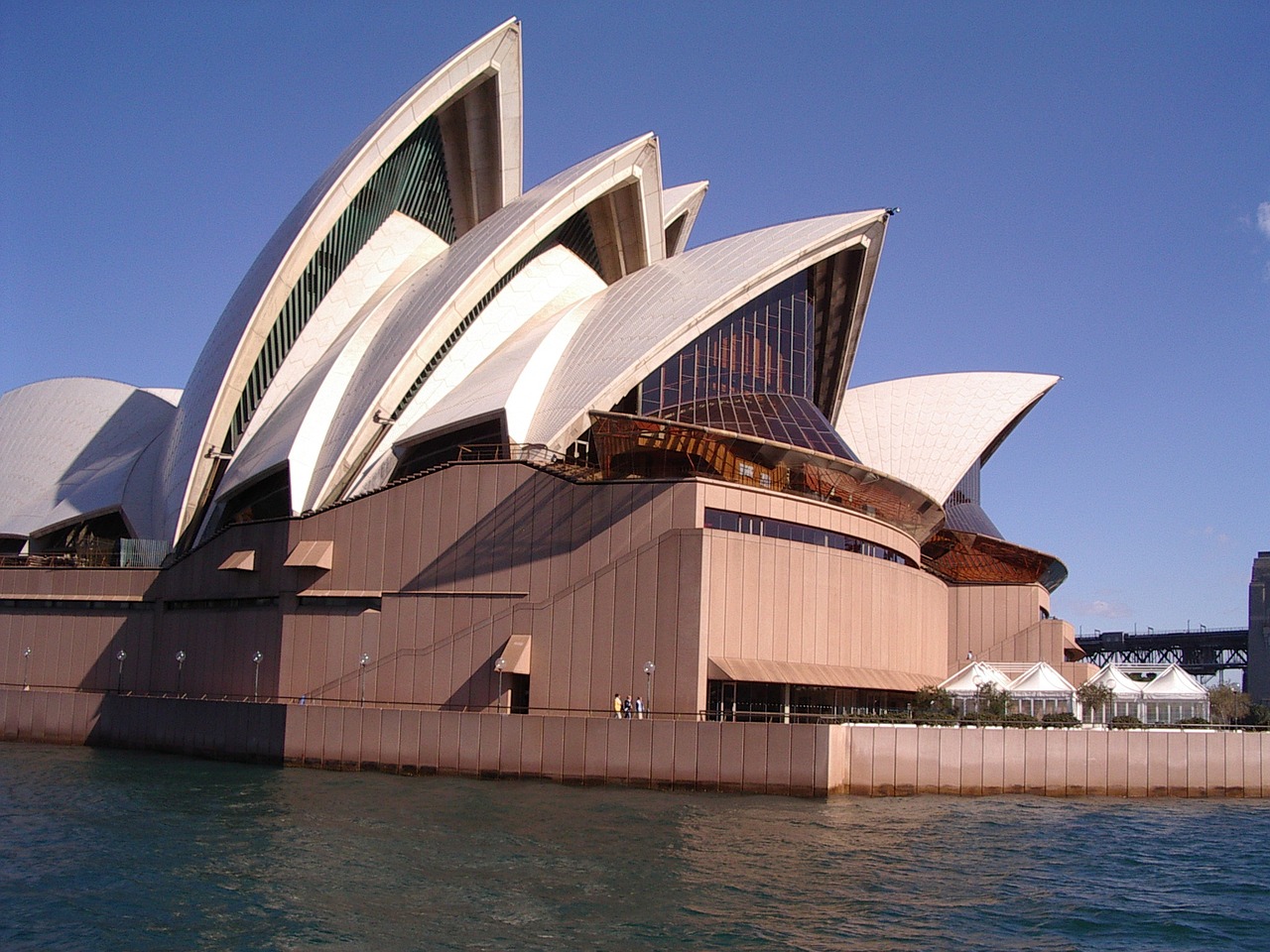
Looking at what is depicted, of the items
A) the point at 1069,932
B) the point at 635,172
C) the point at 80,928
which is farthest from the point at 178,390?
the point at 1069,932

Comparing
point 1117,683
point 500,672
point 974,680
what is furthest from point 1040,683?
point 500,672

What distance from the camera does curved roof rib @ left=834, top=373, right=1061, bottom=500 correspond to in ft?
185

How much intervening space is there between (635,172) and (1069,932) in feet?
114

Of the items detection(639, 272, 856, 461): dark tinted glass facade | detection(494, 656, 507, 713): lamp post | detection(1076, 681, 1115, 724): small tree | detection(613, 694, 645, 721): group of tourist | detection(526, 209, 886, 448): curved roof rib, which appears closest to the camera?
detection(613, 694, 645, 721): group of tourist

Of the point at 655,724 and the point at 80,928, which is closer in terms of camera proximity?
the point at 80,928

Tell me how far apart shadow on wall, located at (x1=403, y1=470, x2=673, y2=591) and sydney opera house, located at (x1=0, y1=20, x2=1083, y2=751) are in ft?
0.27

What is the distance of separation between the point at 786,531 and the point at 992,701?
7475 millimetres

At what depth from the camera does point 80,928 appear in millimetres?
15961

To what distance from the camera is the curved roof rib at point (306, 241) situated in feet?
149

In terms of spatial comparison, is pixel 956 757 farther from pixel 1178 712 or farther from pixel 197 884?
pixel 197 884

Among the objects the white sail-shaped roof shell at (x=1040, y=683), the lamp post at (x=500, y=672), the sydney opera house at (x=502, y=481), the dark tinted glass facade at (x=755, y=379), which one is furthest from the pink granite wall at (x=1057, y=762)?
the dark tinted glass facade at (x=755, y=379)

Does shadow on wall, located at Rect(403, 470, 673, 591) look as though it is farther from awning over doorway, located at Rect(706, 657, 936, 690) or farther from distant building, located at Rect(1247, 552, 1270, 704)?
distant building, located at Rect(1247, 552, 1270, 704)

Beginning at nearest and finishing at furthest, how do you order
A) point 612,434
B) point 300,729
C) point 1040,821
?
1. point 1040,821
2. point 300,729
3. point 612,434

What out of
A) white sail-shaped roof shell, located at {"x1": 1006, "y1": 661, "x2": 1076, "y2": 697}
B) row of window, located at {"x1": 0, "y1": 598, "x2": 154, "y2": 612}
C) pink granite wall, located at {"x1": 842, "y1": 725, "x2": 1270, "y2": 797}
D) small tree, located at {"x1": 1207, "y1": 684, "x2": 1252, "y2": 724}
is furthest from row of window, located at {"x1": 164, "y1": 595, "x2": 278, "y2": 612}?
small tree, located at {"x1": 1207, "y1": 684, "x2": 1252, "y2": 724}
